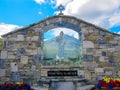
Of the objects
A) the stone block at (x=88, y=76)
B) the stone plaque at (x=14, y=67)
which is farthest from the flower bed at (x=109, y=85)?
the stone plaque at (x=14, y=67)

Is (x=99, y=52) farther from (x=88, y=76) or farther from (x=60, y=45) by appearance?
(x=60, y=45)

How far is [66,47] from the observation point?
14.0 meters

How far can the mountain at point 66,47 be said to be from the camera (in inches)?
549

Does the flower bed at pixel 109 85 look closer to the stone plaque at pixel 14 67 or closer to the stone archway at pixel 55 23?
the stone archway at pixel 55 23

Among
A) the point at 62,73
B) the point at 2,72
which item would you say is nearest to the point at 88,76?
the point at 62,73

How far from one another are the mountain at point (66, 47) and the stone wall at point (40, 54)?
21.1 inches

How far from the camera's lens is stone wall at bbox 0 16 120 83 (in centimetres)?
1331

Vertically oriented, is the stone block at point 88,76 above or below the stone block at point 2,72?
below

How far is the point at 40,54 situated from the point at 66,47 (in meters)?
1.49

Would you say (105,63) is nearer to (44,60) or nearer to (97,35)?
(97,35)

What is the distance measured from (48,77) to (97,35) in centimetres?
331

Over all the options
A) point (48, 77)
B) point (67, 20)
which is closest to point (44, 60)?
point (48, 77)

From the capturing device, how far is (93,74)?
13328 millimetres

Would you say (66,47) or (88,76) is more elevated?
(66,47)
